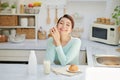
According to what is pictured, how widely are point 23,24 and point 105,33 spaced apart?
1.20m

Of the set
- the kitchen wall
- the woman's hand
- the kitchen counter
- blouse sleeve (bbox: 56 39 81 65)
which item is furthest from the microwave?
the woman's hand

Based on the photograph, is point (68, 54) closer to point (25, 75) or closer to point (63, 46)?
point (63, 46)

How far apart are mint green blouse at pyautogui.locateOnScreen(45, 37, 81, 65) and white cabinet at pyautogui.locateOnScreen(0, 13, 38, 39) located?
3.77 ft

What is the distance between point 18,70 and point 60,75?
39 centimetres

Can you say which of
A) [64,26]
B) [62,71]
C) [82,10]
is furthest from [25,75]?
[82,10]

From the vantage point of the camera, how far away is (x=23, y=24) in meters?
3.90

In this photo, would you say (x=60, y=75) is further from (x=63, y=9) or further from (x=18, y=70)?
(x=63, y=9)

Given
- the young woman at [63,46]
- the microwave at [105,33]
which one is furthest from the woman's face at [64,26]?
the microwave at [105,33]

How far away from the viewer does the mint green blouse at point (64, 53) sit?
264 cm

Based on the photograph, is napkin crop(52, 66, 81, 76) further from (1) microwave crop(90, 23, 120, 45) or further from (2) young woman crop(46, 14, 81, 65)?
(1) microwave crop(90, 23, 120, 45)

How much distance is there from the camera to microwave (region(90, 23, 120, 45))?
11.7ft

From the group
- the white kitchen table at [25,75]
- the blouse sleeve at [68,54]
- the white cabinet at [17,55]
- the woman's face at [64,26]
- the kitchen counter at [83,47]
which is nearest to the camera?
the white kitchen table at [25,75]

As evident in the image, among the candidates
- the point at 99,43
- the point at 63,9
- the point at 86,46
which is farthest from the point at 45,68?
the point at 63,9

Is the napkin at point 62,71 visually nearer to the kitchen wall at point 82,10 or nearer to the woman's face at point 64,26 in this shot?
the woman's face at point 64,26
